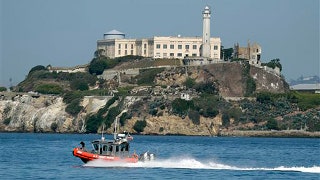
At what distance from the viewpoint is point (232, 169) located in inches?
3354

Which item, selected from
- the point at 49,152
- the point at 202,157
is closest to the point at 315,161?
the point at 202,157

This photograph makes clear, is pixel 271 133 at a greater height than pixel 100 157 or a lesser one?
greater

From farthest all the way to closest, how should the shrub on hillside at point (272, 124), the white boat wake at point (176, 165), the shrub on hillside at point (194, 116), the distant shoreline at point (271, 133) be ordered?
the shrub on hillside at point (272, 124) → the distant shoreline at point (271, 133) → the shrub on hillside at point (194, 116) → the white boat wake at point (176, 165)

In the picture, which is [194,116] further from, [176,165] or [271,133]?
[176,165]

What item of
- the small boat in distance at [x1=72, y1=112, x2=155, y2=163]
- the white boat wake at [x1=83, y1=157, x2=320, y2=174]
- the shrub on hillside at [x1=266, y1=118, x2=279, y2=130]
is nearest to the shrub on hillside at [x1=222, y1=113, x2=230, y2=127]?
the shrub on hillside at [x1=266, y1=118, x2=279, y2=130]

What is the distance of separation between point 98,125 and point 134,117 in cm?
628

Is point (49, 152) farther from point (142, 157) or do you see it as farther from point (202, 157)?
point (142, 157)

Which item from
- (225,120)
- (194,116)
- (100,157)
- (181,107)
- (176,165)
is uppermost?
(181,107)

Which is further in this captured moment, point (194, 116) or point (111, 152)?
point (194, 116)

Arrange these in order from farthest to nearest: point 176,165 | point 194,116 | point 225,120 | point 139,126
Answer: point 225,120
point 194,116
point 139,126
point 176,165

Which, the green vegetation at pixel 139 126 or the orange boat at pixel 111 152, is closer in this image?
the orange boat at pixel 111 152

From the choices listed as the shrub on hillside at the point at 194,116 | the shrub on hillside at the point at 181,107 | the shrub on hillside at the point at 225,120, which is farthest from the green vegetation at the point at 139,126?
the shrub on hillside at the point at 225,120

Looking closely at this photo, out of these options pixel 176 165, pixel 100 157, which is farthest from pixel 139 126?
pixel 100 157

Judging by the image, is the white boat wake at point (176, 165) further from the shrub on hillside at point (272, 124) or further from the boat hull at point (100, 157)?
the shrub on hillside at point (272, 124)
